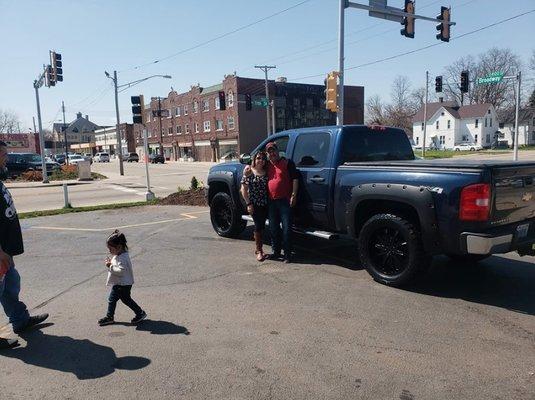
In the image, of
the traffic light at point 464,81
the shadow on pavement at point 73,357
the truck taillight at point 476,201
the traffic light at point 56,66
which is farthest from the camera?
the traffic light at point 464,81

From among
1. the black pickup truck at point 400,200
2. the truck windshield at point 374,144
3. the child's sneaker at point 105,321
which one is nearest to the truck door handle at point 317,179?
the black pickup truck at point 400,200

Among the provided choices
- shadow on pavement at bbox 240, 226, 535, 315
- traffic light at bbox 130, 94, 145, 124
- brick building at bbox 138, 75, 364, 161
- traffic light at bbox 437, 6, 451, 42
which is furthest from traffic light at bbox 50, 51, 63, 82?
brick building at bbox 138, 75, 364, 161

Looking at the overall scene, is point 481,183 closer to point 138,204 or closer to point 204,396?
point 204,396

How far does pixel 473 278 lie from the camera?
5840 millimetres

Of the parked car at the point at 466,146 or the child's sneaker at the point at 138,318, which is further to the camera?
the parked car at the point at 466,146

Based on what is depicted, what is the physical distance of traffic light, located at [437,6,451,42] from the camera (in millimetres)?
17188

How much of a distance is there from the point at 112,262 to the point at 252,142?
58.0m

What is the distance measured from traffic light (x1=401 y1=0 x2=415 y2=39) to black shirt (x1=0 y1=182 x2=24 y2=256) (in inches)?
602

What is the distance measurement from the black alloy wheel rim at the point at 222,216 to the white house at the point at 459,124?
281ft

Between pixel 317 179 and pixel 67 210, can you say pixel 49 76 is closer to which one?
pixel 67 210

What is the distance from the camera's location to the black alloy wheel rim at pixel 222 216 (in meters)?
8.64

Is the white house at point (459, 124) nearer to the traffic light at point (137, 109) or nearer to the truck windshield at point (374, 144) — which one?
the traffic light at point (137, 109)

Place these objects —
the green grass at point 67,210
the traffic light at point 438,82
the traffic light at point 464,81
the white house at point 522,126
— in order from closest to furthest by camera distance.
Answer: the green grass at point 67,210, the traffic light at point 464,81, the traffic light at point 438,82, the white house at point 522,126

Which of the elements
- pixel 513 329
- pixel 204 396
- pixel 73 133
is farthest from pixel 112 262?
pixel 73 133
